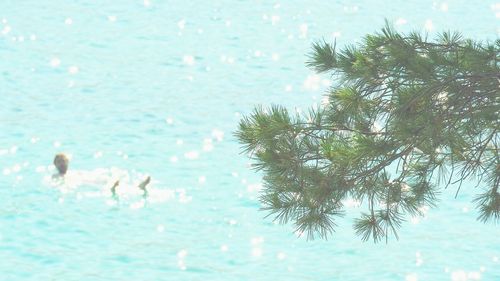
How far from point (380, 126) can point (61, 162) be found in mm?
7688

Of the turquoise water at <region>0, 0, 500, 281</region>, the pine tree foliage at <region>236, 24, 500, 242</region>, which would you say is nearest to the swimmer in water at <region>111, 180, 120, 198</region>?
the turquoise water at <region>0, 0, 500, 281</region>

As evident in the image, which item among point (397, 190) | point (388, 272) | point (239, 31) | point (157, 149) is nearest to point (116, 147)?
point (157, 149)

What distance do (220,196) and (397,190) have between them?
24.4 feet

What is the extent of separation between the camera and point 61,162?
12078 millimetres

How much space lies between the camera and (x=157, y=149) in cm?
1380

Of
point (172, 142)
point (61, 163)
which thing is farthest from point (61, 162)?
point (172, 142)

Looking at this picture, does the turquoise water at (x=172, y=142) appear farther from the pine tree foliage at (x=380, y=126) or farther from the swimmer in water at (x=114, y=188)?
the pine tree foliage at (x=380, y=126)

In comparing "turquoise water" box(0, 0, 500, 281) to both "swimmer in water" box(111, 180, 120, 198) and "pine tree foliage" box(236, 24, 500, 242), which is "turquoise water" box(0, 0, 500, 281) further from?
"pine tree foliage" box(236, 24, 500, 242)

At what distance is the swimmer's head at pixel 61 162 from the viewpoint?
12.0 metres

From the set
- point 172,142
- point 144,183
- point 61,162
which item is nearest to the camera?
point 144,183

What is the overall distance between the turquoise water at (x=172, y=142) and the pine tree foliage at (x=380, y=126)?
5.46 m

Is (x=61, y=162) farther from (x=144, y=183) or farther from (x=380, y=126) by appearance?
(x=380, y=126)

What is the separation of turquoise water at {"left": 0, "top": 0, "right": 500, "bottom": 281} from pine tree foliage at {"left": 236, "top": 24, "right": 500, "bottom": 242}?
5457 millimetres

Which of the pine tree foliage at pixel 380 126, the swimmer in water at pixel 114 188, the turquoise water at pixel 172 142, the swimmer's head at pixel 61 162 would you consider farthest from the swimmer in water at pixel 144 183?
the pine tree foliage at pixel 380 126
